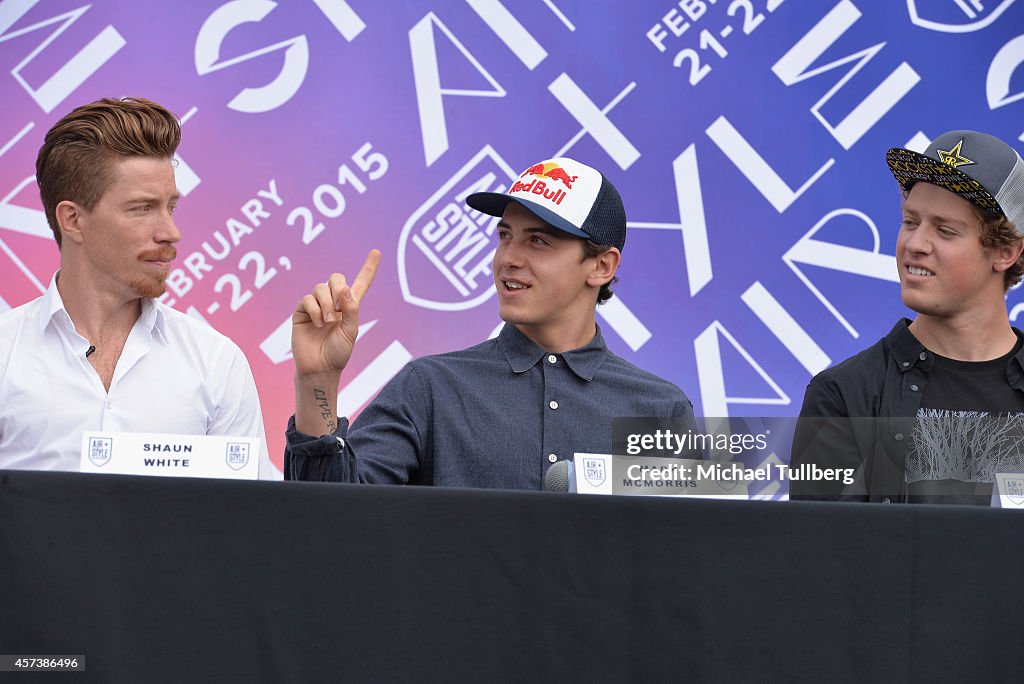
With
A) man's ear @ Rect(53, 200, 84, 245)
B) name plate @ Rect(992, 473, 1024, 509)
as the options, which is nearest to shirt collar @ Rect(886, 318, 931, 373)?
name plate @ Rect(992, 473, 1024, 509)

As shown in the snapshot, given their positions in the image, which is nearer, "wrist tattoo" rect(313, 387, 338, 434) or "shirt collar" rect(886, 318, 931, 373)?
"wrist tattoo" rect(313, 387, 338, 434)

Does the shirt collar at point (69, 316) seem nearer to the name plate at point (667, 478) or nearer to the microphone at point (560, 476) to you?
the microphone at point (560, 476)

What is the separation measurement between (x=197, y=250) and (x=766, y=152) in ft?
5.17

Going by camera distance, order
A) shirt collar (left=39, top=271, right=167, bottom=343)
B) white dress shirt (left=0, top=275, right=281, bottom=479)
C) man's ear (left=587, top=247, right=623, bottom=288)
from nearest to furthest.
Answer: white dress shirt (left=0, top=275, right=281, bottom=479), shirt collar (left=39, top=271, right=167, bottom=343), man's ear (left=587, top=247, right=623, bottom=288)

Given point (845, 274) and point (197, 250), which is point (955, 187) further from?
point (197, 250)

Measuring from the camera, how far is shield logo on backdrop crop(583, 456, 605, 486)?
4.25 feet

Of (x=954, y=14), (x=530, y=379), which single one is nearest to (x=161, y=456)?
(x=530, y=379)

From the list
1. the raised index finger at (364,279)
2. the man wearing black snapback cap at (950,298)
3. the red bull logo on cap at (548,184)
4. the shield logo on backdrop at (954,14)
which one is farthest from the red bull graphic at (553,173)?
the shield logo on backdrop at (954,14)

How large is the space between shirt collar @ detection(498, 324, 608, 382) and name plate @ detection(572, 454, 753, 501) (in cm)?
72

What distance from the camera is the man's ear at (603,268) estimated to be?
210cm

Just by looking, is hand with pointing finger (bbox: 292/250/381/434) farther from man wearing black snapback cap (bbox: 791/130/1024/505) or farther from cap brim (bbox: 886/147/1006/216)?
cap brim (bbox: 886/147/1006/216)

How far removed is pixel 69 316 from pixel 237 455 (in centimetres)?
90

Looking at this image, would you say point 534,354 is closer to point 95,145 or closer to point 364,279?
point 364,279

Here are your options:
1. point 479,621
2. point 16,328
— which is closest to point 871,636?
point 479,621
